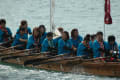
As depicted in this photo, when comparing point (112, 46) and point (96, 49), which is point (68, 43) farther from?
point (112, 46)

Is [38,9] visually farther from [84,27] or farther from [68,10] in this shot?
[84,27]

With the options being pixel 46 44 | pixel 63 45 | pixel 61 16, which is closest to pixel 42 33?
pixel 46 44

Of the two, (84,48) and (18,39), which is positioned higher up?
(18,39)

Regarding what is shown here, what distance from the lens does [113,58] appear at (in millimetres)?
20797

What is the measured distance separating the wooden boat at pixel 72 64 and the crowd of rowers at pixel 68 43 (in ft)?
1.29

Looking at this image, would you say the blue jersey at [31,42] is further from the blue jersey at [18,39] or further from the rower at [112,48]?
the rower at [112,48]

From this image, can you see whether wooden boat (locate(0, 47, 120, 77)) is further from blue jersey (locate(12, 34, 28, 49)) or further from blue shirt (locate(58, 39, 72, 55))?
blue jersey (locate(12, 34, 28, 49))

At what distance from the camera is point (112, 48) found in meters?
21.0

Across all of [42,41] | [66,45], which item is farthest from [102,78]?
[42,41]

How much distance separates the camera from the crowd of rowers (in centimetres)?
2106

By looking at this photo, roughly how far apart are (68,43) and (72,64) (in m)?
0.99

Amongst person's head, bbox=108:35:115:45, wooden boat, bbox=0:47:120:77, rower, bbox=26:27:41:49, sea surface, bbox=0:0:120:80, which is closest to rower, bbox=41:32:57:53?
wooden boat, bbox=0:47:120:77

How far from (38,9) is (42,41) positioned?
25.2 m

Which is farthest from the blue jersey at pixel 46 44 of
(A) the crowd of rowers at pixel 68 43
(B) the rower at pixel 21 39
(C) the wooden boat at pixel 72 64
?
(B) the rower at pixel 21 39
